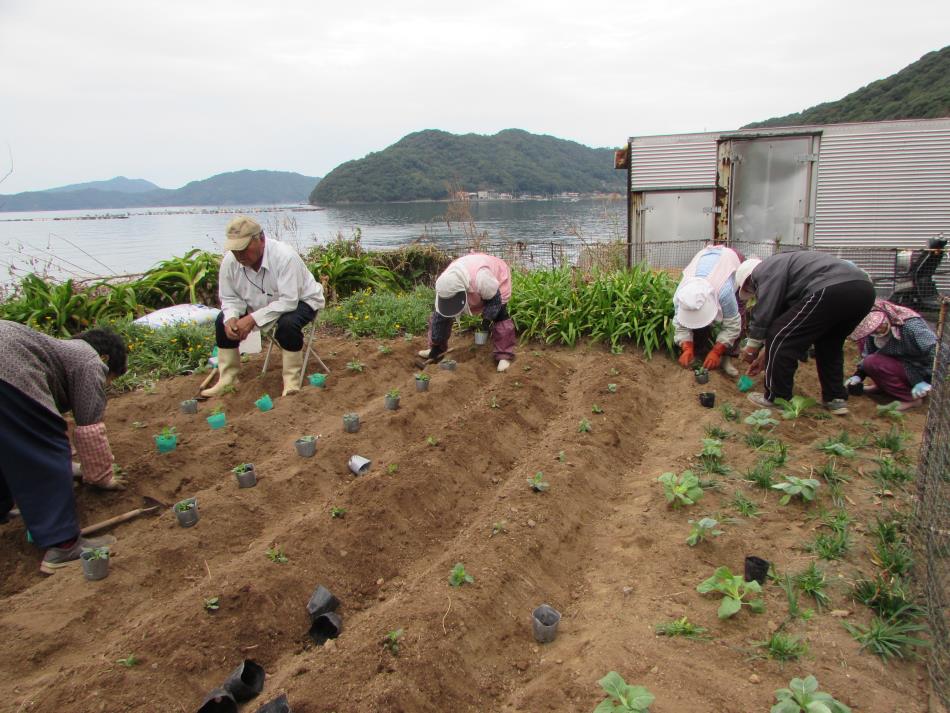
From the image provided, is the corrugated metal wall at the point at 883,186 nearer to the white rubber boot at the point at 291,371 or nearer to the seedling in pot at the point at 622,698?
the white rubber boot at the point at 291,371

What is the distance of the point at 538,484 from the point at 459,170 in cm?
3468

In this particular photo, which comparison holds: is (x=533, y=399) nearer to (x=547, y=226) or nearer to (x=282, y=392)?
(x=282, y=392)

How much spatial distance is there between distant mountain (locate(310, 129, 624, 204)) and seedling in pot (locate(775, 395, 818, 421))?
30.3 meters

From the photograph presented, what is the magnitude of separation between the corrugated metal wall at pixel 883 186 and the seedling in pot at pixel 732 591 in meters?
7.82

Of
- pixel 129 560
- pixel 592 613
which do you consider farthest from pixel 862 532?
pixel 129 560

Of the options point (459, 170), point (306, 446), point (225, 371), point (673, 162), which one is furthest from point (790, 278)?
point (459, 170)

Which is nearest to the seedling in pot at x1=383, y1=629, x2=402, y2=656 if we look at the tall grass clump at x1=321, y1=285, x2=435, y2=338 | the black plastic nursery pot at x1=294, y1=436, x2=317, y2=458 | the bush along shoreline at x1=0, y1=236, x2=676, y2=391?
the black plastic nursery pot at x1=294, y1=436, x2=317, y2=458

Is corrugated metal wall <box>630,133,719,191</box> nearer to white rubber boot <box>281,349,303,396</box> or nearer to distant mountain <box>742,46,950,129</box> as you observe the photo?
white rubber boot <box>281,349,303,396</box>

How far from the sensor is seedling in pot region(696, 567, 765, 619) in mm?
2514

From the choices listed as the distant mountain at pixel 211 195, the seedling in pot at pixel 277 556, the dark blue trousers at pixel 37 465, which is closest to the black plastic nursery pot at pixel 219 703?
the seedling in pot at pixel 277 556

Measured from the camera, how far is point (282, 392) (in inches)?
222

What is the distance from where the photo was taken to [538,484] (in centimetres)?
357

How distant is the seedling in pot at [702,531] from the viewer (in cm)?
302

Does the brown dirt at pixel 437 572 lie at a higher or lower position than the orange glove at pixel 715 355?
lower
